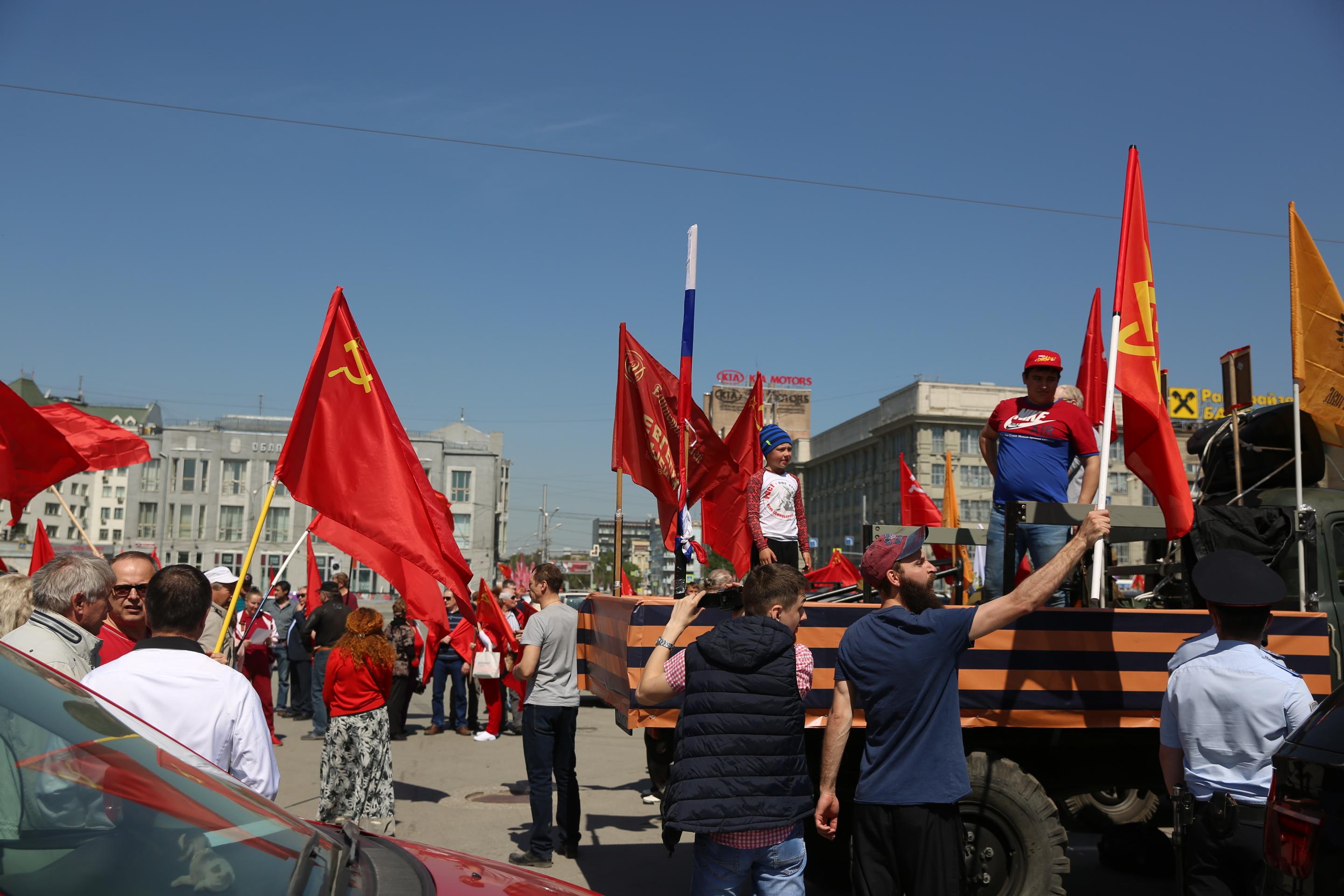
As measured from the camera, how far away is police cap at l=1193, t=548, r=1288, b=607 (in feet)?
13.1

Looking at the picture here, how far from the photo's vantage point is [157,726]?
358 centimetres

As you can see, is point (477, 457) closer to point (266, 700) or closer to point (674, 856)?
point (266, 700)

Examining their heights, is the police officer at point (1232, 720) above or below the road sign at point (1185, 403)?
below

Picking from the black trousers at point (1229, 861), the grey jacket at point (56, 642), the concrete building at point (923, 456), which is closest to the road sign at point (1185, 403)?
the concrete building at point (923, 456)

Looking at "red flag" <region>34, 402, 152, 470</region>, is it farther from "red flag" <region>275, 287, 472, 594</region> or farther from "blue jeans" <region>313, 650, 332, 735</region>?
"red flag" <region>275, 287, 472, 594</region>

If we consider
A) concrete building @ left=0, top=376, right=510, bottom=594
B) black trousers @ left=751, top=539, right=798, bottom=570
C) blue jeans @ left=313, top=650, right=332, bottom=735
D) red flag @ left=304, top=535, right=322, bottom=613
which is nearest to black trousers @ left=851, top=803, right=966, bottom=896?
black trousers @ left=751, top=539, right=798, bottom=570

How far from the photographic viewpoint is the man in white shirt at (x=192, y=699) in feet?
11.9

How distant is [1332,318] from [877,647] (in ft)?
17.5

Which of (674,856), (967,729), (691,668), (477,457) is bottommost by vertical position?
(674,856)

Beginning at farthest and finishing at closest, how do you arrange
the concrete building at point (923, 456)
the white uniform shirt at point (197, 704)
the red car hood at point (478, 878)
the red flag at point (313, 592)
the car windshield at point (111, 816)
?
the concrete building at point (923, 456)
the red flag at point (313, 592)
the white uniform shirt at point (197, 704)
the red car hood at point (478, 878)
the car windshield at point (111, 816)

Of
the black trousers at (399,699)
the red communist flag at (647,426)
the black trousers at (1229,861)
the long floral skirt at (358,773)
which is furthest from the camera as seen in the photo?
the black trousers at (399,699)

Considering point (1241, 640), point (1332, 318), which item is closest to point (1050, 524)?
point (1241, 640)

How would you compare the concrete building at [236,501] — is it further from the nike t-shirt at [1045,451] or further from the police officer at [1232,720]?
the police officer at [1232,720]

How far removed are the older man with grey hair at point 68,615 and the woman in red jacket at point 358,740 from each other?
11.3 ft
